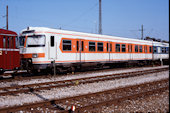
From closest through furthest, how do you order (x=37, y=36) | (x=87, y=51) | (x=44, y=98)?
(x=44, y=98)
(x=37, y=36)
(x=87, y=51)

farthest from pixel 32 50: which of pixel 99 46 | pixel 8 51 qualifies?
pixel 99 46

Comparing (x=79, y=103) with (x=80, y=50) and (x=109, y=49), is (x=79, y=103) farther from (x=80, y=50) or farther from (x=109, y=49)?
(x=109, y=49)

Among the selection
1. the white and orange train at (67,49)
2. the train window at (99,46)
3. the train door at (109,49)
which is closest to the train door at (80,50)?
the white and orange train at (67,49)

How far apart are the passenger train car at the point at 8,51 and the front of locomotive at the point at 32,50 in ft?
3.09

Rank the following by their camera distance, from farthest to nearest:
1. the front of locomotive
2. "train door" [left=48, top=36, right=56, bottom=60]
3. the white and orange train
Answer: "train door" [left=48, top=36, right=56, bottom=60] < the white and orange train < the front of locomotive

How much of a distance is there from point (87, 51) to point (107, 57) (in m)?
2.88

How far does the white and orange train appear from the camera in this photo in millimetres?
13172

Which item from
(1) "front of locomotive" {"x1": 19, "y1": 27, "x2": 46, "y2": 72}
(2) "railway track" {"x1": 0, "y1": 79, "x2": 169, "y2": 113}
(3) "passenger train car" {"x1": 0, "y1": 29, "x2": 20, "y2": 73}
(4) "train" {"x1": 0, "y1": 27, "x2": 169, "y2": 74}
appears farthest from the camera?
Result: (1) "front of locomotive" {"x1": 19, "y1": 27, "x2": 46, "y2": 72}

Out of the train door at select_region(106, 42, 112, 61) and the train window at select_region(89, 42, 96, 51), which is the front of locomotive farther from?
the train door at select_region(106, 42, 112, 61)

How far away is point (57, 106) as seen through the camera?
21.1ft

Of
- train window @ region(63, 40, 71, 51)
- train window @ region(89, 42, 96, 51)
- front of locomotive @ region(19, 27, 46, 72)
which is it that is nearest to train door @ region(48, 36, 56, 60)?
front of locomotive @ region(19, 27, 46, 72)

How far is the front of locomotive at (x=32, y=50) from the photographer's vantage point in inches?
514

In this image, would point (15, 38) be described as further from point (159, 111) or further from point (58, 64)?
point (159, 111)

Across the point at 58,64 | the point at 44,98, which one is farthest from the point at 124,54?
the point at 44,98
